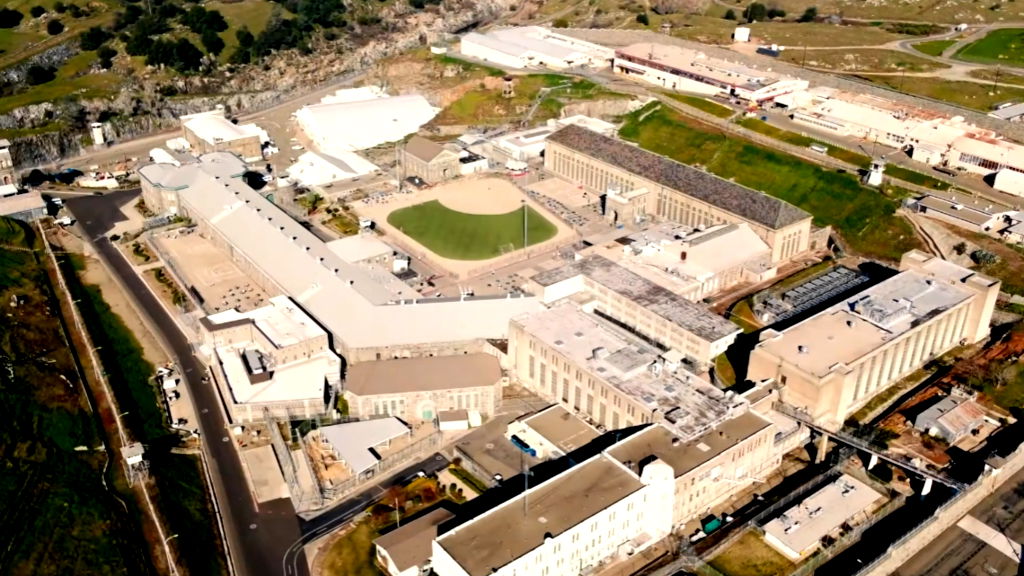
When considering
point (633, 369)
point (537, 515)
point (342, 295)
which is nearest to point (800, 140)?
point (633, 369)

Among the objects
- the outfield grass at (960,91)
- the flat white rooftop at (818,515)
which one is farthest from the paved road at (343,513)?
the outfield grass at (960,91)

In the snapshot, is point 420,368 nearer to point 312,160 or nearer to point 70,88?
point 312,160

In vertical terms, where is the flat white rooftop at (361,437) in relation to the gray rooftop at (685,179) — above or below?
below

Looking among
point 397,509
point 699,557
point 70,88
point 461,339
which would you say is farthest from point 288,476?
point 70,88

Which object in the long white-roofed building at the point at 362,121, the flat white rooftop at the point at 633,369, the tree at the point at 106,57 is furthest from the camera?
the tree at the point at 106,57

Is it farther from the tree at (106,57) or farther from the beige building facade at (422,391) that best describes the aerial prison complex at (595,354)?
the tree at (106,57)

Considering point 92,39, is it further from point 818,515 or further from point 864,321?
point 818,515
